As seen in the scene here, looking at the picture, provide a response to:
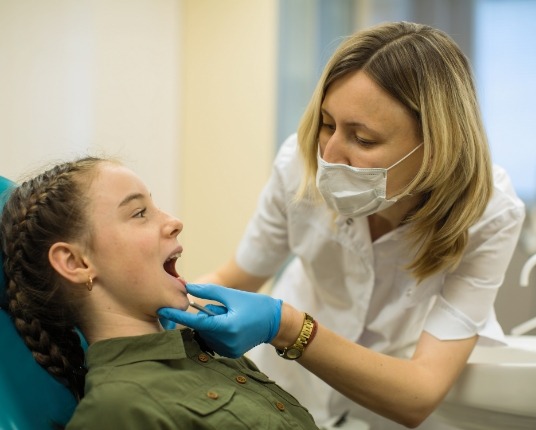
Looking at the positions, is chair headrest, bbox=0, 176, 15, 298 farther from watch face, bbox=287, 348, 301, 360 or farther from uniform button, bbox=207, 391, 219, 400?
watch face, bbox=287, 348, 301, 360

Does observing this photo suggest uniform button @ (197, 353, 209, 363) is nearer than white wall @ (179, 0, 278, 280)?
Yes

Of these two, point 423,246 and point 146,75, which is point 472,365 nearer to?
point 423,246

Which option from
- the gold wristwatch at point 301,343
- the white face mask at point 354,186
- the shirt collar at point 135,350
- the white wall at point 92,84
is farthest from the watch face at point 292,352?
the white wall at point 92,84

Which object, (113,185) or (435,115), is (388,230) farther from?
(113,185)

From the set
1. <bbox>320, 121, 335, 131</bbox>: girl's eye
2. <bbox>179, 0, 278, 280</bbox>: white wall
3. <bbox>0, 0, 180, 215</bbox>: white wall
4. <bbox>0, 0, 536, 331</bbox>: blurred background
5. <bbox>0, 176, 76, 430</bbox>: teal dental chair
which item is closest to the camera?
<bbox>0, 176, 76, 430</bbox>: teal dental chair

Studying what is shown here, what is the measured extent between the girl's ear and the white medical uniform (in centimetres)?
62

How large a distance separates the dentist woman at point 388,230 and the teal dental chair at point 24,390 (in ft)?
0.86

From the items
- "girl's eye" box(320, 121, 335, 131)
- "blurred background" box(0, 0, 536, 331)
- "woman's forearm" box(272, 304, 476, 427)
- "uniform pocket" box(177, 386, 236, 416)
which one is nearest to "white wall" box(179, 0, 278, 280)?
"blurred background" box(0, 0, 536, 331)

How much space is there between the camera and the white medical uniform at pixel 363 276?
1.56 metres

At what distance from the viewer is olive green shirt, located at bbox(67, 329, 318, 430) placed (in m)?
1.04

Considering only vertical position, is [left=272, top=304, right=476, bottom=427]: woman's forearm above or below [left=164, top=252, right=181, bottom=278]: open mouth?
below

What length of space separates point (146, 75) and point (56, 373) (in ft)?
7.13

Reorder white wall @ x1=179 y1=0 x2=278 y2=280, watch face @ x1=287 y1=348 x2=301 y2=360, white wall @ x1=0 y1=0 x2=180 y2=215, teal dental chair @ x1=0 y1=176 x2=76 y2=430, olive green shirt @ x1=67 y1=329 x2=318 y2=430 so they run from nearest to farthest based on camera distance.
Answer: olive green shirt @ x1=67 y1=329 x2=318 y2=430
teal dental chair @ x1=0 y1=176 x2=76 y2=430
watch face @ x1=287 y1=348 x2=301 y2=360
white wall @ x1=0 y1=0 x2=180 y2=215
white wall @ x1=179 y1=0 x2=278 y2=280

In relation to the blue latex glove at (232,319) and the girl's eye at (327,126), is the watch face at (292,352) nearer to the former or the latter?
the blue latex glove at (232,319)
